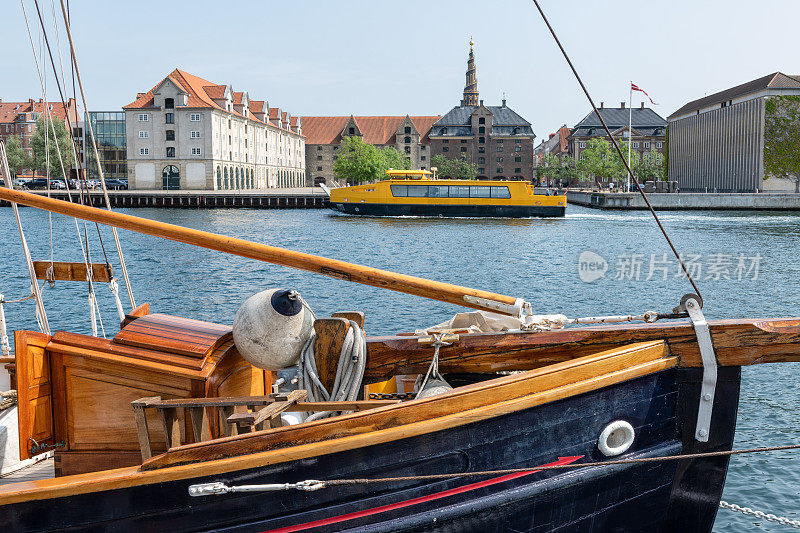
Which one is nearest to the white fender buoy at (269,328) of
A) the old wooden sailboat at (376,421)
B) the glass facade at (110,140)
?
the old wooden sailboat at (376,421)

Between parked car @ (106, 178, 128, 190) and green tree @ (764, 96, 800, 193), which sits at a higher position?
green tree @ (764, 96, 800, 193)

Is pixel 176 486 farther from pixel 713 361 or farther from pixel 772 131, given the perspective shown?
pixel 772 131

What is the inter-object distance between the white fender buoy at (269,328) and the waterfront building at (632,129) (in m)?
130

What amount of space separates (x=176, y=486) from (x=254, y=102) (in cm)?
10837

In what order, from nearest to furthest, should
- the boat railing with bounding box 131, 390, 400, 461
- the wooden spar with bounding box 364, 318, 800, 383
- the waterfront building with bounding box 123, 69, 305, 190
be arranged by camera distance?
1. the boat railing with bounding box 131, 390, 400, 461
2. the wooden spar with bounding box 364, 318, 800, 383
3. the waterfront building with bounding box 123, 69, 305, 190

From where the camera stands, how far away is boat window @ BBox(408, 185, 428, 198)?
61.8 metres

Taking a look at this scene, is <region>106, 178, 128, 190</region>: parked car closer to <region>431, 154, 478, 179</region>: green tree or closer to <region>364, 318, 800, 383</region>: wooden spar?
<region>431, 154, 478, 179</region>: green tree

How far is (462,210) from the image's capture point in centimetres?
6122

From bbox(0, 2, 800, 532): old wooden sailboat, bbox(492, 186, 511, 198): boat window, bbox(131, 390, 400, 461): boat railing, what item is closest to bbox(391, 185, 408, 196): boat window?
bbox(492, 186, 511, 198): boat window

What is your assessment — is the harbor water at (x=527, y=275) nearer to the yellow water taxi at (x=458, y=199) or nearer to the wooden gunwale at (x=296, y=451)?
the wooden gunwale at (x=296, y=451)

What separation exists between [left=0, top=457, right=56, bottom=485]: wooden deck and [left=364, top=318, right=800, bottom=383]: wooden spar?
2.37 m

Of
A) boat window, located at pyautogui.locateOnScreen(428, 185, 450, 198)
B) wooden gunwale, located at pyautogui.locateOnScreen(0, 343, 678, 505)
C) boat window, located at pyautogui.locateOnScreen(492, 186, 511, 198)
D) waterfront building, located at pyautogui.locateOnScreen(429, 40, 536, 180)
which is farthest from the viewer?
waterfront building, located at pyautogui.locateOnScreen(429, 40, 536, 180)

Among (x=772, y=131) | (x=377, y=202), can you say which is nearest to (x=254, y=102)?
(x=377, y=202)

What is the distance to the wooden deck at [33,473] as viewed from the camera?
198 inches
